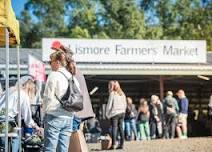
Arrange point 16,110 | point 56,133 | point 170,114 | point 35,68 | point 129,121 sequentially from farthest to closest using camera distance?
point 170,114, point 129,121, point 35,68, point 16,110, point 56,133

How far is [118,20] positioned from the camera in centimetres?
4800

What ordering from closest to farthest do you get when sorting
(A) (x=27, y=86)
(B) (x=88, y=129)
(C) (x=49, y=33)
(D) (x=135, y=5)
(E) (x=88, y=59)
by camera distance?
1. (A) (x=27, y=86)
2. (B) (x=88, y=129)
3. (E) (x=88, y=59)
4. (D) (x=135, y=5)
5. (C) (x=49, y=33)

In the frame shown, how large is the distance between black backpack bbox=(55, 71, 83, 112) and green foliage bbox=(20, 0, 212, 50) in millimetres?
36710

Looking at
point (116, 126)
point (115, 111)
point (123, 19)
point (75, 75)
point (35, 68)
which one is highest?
point (123, 19)

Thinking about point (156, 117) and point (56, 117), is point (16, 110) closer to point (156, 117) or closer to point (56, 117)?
point (56, 117)

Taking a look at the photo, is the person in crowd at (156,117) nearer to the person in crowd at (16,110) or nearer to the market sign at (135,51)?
the market sign at (135,51)

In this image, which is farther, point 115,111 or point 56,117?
point 115,111

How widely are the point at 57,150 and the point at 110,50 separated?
46.8 ft

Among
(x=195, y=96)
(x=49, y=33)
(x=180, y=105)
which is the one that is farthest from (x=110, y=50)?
(x=49, y=33)

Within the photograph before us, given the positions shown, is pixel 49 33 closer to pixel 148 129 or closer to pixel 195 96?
pixel 195 96

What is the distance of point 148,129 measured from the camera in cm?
1950

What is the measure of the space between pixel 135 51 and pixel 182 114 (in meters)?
3.56

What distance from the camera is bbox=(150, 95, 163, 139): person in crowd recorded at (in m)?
19.4

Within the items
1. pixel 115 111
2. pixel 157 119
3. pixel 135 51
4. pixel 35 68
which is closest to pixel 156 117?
pixel 157 119
